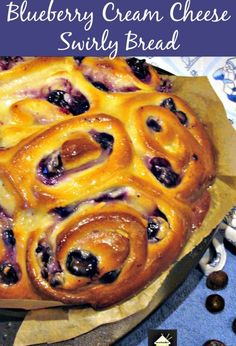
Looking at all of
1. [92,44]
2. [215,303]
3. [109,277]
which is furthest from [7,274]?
[92,44]

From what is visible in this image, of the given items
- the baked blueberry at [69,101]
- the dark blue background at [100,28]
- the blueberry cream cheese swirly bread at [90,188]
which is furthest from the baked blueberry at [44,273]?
the dark blue background at [100,28]

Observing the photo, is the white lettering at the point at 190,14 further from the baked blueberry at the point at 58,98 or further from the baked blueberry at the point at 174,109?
the baked blueberry at the point at 58,98

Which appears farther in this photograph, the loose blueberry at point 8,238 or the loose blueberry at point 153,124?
the loose blueberry at point 153,124

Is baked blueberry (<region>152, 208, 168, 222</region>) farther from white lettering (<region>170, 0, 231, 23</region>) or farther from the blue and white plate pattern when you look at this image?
white lettering (<region>170, 0, 231, 23</region>)

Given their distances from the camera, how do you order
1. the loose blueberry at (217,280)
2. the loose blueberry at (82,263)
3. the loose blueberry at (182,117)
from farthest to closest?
the loose blueberry at (217,280)
the loose blueberry at (182,117)
the loose blueberry at (82,263)

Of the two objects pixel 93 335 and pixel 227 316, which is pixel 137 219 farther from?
pixel 227 316

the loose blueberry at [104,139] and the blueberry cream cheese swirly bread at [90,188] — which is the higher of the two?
the loose blueberry at [104,139]

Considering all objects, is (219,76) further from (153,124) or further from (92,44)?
(153,124)
